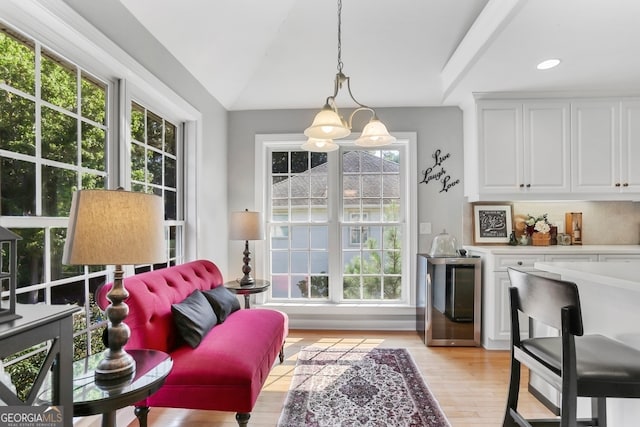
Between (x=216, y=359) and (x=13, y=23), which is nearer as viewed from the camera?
(x=13, y=23)

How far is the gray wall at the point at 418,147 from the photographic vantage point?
3713 millimetres

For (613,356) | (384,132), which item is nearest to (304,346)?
(384,132)

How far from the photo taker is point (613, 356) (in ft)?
4.35

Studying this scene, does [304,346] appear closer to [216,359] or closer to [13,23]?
[216,359]

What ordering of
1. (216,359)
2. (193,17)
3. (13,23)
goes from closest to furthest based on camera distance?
1. (13,23)
2. (216,359)
3. (193,17)

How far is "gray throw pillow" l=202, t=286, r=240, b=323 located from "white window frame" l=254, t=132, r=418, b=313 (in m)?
1.18

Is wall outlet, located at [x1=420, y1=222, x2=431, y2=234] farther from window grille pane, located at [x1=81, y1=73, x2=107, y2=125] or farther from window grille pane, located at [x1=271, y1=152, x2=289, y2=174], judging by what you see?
window grille pane, located at [x1=81, y1=73, x2=107, y2=125]

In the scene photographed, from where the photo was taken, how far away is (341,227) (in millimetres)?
3883

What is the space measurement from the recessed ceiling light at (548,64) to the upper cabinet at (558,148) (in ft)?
1.79

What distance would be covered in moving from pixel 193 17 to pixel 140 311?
200 centimetres

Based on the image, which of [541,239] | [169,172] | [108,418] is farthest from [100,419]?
[541,239]

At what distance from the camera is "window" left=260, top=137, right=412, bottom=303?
3.86 metres

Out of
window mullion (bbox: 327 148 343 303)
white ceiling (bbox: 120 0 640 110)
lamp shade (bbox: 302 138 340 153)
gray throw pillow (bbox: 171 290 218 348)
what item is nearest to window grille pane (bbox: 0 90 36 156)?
white ceiling (bbox: 120 0 640 110)

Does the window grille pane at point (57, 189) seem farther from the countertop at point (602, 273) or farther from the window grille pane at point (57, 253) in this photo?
the countertop at point (602, 273)
